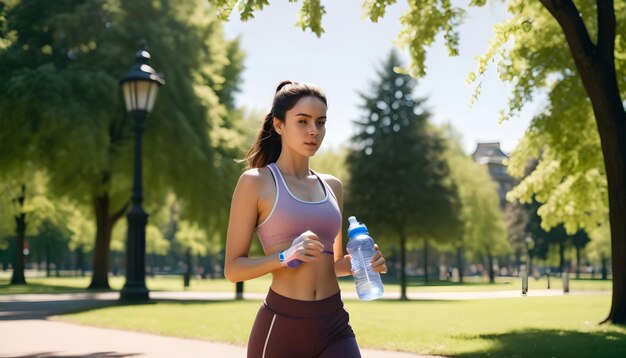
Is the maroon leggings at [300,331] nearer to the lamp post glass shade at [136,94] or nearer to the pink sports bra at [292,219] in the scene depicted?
the pink sports bra at [292,219]

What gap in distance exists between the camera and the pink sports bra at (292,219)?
10.6 ft

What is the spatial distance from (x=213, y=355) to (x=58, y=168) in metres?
17.4

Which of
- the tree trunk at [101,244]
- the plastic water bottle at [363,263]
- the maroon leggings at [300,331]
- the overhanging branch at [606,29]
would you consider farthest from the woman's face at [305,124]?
the tree trunk at [101,244]

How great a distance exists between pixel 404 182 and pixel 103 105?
48.9ft

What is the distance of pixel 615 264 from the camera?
40.0 feet

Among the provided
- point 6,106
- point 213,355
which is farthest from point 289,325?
point 6,106

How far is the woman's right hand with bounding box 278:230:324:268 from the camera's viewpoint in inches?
117

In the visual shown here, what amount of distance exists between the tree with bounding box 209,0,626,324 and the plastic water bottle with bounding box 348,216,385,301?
310 inches

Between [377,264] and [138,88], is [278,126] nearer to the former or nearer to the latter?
[377,264]

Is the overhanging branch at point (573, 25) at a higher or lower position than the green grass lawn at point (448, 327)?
higher

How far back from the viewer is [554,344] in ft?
31.8

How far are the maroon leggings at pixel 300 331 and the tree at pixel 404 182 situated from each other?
29.6m

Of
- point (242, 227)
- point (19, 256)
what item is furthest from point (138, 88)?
point (19, 256)

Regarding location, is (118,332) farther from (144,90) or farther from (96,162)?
(96,162)
